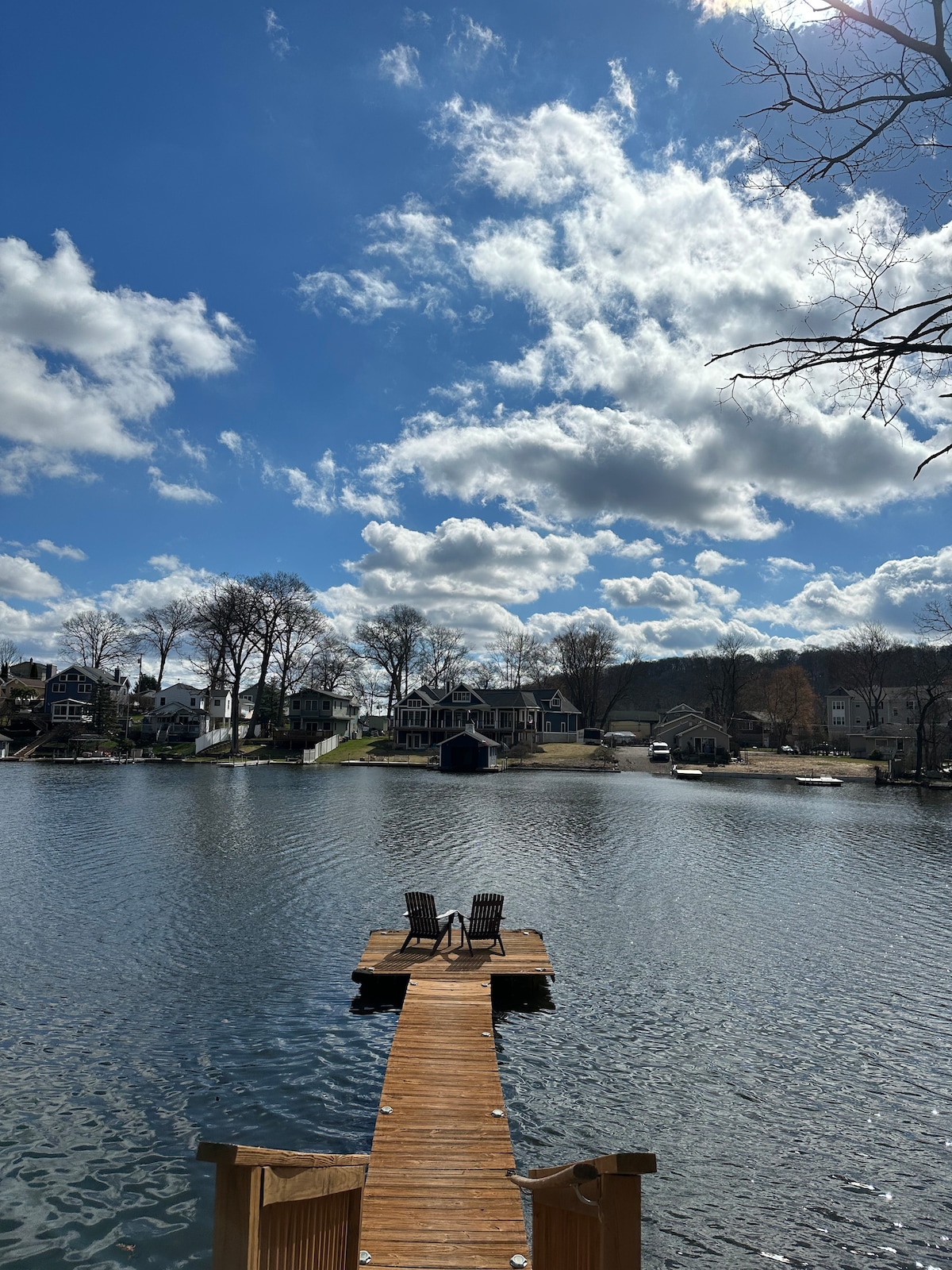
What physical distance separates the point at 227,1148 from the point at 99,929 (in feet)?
55.6

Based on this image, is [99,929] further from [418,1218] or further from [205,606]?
[205,606]

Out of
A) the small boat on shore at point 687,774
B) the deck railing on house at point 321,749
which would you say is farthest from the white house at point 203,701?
the small boat on shore at point 687,774

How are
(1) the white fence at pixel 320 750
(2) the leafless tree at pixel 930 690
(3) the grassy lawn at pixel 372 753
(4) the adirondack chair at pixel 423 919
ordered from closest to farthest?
(4) the adirondack chair at pixel 423 919, (2) the leafless tree at pixel 930 690, (1) the white fence at pixel 320 750, (3) the grassy lawn at pixel 372 753

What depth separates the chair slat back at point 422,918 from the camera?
648 inches

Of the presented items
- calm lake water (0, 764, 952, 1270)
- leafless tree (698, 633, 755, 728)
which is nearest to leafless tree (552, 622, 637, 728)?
leafless tree (698, 633, 755, 728)

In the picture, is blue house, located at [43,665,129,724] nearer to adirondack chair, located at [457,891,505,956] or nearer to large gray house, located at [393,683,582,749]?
large gray house, located at [393,683,582,749]

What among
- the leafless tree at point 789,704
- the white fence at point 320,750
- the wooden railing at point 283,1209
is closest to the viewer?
the wooden railing at point 283,1209

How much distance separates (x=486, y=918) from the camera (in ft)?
54.8

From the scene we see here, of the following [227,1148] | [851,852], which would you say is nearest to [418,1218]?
[227,1148]

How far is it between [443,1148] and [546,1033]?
5.04 meters

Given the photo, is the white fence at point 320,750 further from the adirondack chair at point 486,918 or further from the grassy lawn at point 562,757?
the adirondack chair at point 486,918

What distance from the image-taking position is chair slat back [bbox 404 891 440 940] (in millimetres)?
16469

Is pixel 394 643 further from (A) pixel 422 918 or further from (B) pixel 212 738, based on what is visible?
(A) pixel 422 918

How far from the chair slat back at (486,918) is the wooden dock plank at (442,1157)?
3.75 meters
